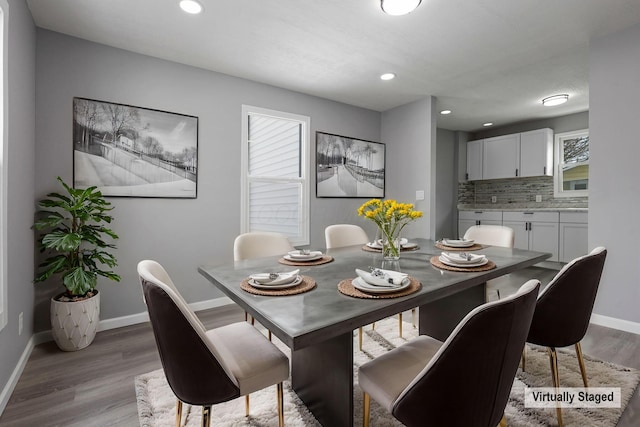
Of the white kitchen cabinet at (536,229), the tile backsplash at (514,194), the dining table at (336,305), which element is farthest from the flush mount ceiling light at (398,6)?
the tile backsplash at (514,194)

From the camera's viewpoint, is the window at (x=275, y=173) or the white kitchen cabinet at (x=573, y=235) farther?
the white kitchen cabinet at (x=573, y=235)

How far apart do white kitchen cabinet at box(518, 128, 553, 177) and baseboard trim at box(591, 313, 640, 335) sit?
9.84 ft

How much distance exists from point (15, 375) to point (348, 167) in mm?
3626

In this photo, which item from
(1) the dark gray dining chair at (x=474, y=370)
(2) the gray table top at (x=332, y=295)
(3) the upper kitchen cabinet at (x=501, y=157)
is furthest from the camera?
(3) the upper kitchen cabinet at (x=501, y=157)

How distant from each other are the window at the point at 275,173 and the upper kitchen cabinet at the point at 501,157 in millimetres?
3740

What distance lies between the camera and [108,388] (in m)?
1.75

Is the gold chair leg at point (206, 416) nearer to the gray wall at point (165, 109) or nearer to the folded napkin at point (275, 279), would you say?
the folded napkin at point (275, 279)

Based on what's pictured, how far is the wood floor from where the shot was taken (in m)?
1.51

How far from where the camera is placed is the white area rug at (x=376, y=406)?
4.77 feet

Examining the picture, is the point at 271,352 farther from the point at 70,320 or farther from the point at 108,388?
the point at 70,320

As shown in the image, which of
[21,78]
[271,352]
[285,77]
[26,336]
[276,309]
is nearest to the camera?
[276,309]

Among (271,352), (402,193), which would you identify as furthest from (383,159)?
(271,352)

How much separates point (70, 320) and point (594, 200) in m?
4.30

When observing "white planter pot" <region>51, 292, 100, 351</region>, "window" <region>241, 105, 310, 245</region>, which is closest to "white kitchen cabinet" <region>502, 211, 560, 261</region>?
"window" <region>241, 105, 310, 245</region>
